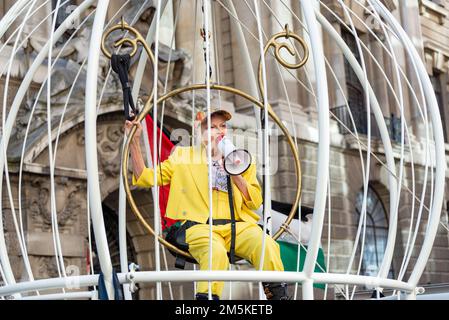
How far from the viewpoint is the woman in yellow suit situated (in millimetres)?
3711

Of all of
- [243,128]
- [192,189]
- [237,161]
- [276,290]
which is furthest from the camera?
[243,128]

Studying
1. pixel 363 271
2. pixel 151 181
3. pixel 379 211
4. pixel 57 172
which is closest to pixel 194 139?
pixel 151 181

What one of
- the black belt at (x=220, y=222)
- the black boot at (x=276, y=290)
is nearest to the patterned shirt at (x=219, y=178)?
the black belt at (x=220, y=222)

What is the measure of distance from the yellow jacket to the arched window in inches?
491

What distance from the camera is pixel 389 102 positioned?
1867 centimetres

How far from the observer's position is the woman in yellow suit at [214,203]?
3.71 metres

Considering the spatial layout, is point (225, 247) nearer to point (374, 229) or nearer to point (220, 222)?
point (220, 222)

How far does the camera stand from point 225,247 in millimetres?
3867

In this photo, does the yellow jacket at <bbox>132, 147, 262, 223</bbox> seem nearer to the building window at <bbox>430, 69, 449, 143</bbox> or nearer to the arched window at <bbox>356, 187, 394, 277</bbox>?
the arched window at <bbox>356, 187, 394, 277</bbox>

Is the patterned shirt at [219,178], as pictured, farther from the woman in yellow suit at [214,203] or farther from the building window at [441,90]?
the building window at [441,90]

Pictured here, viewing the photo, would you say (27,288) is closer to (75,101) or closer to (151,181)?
(151,181)

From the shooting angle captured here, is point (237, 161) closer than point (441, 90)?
Yes

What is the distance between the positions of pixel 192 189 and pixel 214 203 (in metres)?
0.13

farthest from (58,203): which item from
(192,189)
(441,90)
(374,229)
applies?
(441,90)
